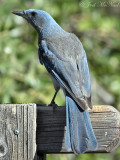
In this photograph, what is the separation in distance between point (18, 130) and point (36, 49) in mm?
2191

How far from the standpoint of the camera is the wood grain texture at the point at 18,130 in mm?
2541

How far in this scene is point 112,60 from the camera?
5535 millimetres

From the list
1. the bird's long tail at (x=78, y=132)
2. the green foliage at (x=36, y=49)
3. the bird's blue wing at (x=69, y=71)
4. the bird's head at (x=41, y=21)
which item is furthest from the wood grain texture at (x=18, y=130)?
the bird's head at (x=41, y=21)

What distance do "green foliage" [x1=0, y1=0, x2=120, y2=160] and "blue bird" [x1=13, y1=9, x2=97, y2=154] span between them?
170mm

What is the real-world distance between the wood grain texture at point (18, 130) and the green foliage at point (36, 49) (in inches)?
65.9

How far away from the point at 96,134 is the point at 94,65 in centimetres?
293

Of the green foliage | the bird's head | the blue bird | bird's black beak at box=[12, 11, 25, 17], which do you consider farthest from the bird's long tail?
bird's black beak at box=[12, 11, 25, 17]

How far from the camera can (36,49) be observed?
4648mm

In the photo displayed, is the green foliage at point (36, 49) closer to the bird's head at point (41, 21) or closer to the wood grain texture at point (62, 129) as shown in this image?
the bird's head at point (41, 21)

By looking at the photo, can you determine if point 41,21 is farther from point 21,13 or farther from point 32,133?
point 32,133

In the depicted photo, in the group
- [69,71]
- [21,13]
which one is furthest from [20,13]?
[69,71]

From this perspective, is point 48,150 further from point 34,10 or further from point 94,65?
point 94,65

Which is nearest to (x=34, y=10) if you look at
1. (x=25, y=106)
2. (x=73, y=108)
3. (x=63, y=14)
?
(x=63, y=14)

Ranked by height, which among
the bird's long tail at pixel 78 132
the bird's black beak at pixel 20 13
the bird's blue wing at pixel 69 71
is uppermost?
the bird's black beak at pixel 20 13
